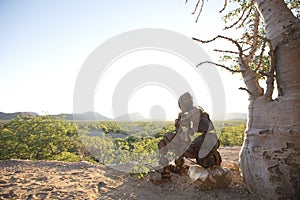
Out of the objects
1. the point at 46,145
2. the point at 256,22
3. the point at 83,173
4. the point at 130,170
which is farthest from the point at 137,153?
the point at 46,145

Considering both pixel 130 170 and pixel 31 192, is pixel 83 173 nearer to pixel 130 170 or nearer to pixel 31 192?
Answer: pixel 130 170

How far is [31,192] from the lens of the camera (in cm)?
282

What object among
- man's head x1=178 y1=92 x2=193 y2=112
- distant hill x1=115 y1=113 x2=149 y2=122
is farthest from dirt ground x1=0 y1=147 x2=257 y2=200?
distant hill x1=115 y1=113 x2=149 y2=122

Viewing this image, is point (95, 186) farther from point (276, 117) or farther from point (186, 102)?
point (276, 117)

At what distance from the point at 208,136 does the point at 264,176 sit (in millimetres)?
902

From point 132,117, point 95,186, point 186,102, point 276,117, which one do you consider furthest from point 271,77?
point 132,117

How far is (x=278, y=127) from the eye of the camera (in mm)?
2219

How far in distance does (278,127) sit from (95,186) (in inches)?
106

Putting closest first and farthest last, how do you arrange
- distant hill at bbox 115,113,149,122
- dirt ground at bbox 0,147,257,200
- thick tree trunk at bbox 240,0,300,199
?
thick tree trunk at bbox 240,0,300,199
dirt ground at bbox 0,147,257,200
distant hill at bbox 115,113,149,122

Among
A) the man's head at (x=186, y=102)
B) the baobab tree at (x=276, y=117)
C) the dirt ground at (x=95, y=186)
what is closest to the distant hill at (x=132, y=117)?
the dirt ground at (x=95, y=186)

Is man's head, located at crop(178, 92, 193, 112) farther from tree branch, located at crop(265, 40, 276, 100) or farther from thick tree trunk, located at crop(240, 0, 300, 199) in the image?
tree branch, located at crop(265, 40, 276, 100)

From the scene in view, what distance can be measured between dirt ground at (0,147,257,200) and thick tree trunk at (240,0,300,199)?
0.50m

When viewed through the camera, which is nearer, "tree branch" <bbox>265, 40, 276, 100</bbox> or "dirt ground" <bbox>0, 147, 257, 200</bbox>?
"tree branch" <bbox>265, 40, 276, 100</bbox>

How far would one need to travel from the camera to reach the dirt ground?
2.79 m
